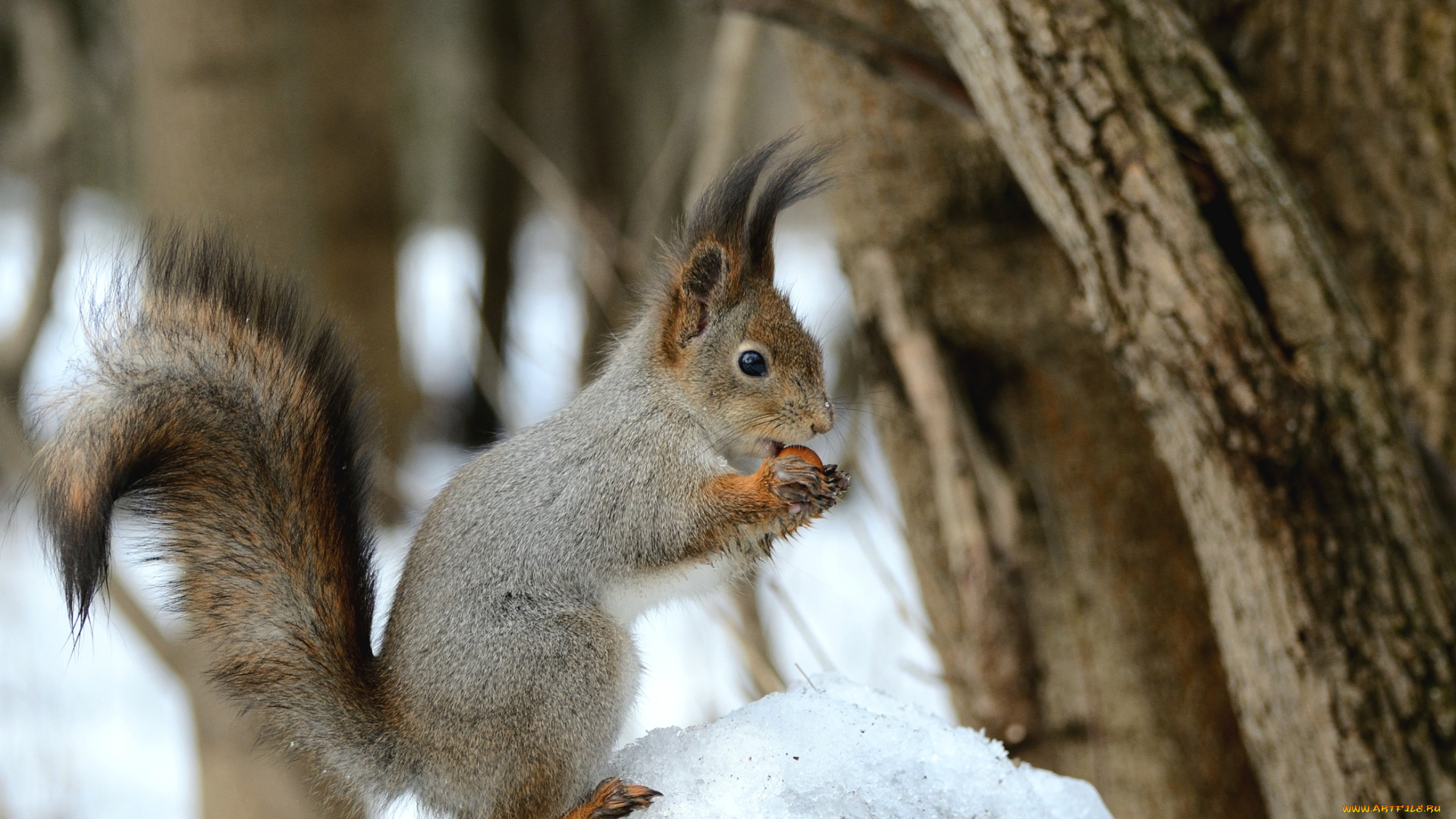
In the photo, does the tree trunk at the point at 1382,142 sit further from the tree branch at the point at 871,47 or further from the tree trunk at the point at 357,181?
the tree trunk at the point at 357,181

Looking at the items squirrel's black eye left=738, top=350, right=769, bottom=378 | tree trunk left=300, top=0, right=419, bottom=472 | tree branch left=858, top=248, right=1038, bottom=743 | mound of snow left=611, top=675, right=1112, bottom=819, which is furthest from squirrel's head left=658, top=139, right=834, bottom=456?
tree trunk left=300, top=0, right=419, bottom=472

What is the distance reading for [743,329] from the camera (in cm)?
150

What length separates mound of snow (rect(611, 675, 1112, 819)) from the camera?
124cm

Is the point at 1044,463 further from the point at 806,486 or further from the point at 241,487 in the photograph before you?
the point at 241,487

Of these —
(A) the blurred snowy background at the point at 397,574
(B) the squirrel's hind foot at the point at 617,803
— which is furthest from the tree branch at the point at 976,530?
(B) the squirrel's hind foot at the point at 617,803

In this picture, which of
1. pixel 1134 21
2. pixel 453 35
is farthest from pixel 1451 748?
pixel 453 35

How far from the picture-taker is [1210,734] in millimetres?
2096

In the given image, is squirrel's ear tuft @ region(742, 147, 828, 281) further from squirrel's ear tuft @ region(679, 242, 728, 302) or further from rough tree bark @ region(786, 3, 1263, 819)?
rough tree bark @ region(786, 3, 1263, 819)

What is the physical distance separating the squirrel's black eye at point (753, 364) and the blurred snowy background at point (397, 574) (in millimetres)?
182

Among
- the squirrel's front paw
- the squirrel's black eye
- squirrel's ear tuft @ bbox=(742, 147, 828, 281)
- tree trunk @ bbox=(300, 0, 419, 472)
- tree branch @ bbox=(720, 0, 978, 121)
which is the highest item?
tree trunk @ bbox=(300, 0, 419, 472)

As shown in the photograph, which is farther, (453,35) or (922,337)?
(453,35)

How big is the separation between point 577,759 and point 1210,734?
1329mm

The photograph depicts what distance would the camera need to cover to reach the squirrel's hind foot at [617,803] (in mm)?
1234

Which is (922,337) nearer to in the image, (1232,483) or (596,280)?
(1232,483)
